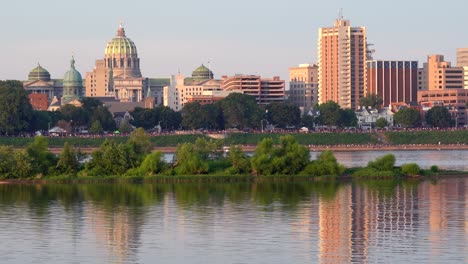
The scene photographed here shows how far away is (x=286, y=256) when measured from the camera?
56.8 m

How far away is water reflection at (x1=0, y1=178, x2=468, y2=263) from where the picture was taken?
57.7 m

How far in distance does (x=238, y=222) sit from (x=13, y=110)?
11480 centimetres

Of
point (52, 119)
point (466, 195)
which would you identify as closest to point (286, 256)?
point (466, 195)

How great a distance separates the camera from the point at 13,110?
591ft

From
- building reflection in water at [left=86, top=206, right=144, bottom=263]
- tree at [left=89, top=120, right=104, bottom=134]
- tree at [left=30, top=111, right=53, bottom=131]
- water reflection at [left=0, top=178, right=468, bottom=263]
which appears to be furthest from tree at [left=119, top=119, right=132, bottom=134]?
building reflection in water at [left=86, top=206, right=144, bottom=263]

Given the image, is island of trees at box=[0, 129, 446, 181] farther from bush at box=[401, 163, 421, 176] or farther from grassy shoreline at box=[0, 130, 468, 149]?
grassy shoreline at box=[0, 130, 468, 149]

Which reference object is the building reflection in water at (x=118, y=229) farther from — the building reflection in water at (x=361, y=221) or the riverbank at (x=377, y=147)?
the riverbank at (x=377, y=147)

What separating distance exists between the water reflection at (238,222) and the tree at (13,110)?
285 feet

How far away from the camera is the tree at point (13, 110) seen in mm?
179250

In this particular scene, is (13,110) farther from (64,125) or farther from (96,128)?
(64,125)

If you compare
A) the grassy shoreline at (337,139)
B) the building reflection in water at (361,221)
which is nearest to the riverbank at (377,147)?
the grassy shoreline at (337,139)

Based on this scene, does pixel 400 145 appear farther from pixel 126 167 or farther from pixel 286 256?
pixel 286 256

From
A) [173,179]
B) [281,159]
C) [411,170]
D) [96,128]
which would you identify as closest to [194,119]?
[96,128]

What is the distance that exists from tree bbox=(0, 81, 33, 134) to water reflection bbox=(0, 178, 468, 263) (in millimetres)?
86823
